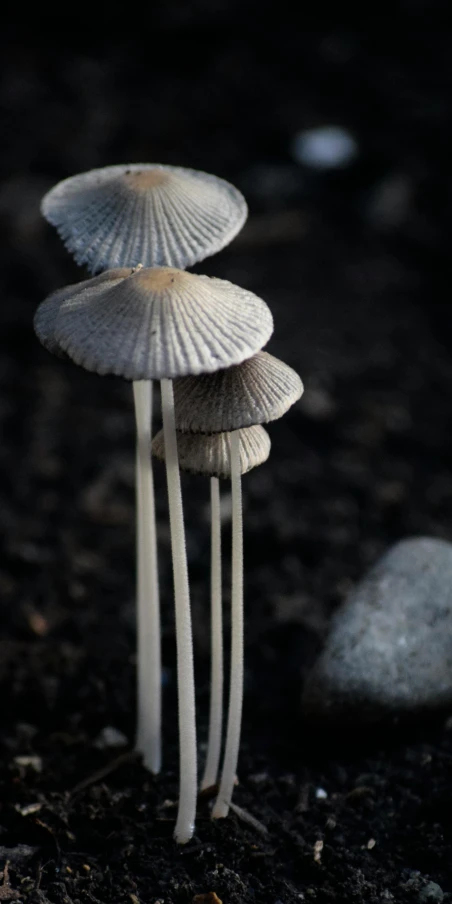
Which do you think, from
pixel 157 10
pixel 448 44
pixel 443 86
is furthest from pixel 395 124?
pixel 157 10

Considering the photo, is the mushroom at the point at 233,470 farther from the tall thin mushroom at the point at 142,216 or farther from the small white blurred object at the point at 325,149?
the small white blurred object at the point at 325,149

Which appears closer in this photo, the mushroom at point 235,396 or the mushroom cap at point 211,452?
the mushroom at point 235,396

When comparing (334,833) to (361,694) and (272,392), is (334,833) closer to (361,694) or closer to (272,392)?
(361,694)

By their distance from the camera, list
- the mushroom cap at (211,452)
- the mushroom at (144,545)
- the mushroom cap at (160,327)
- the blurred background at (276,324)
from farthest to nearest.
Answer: the blurred background at (276,324)
the mushroom cap at (211,452)
the mushroom at (144,545)
the mushroom cap at (160,327)

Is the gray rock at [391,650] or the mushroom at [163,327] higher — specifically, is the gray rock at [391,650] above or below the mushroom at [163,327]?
below

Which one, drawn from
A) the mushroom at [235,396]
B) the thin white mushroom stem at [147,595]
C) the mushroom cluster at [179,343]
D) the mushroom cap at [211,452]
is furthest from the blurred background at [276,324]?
the mushroom at [235,396]

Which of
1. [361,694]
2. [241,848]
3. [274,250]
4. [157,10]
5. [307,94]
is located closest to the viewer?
[241,848]

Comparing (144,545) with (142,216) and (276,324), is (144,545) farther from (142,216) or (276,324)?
(276,324)
